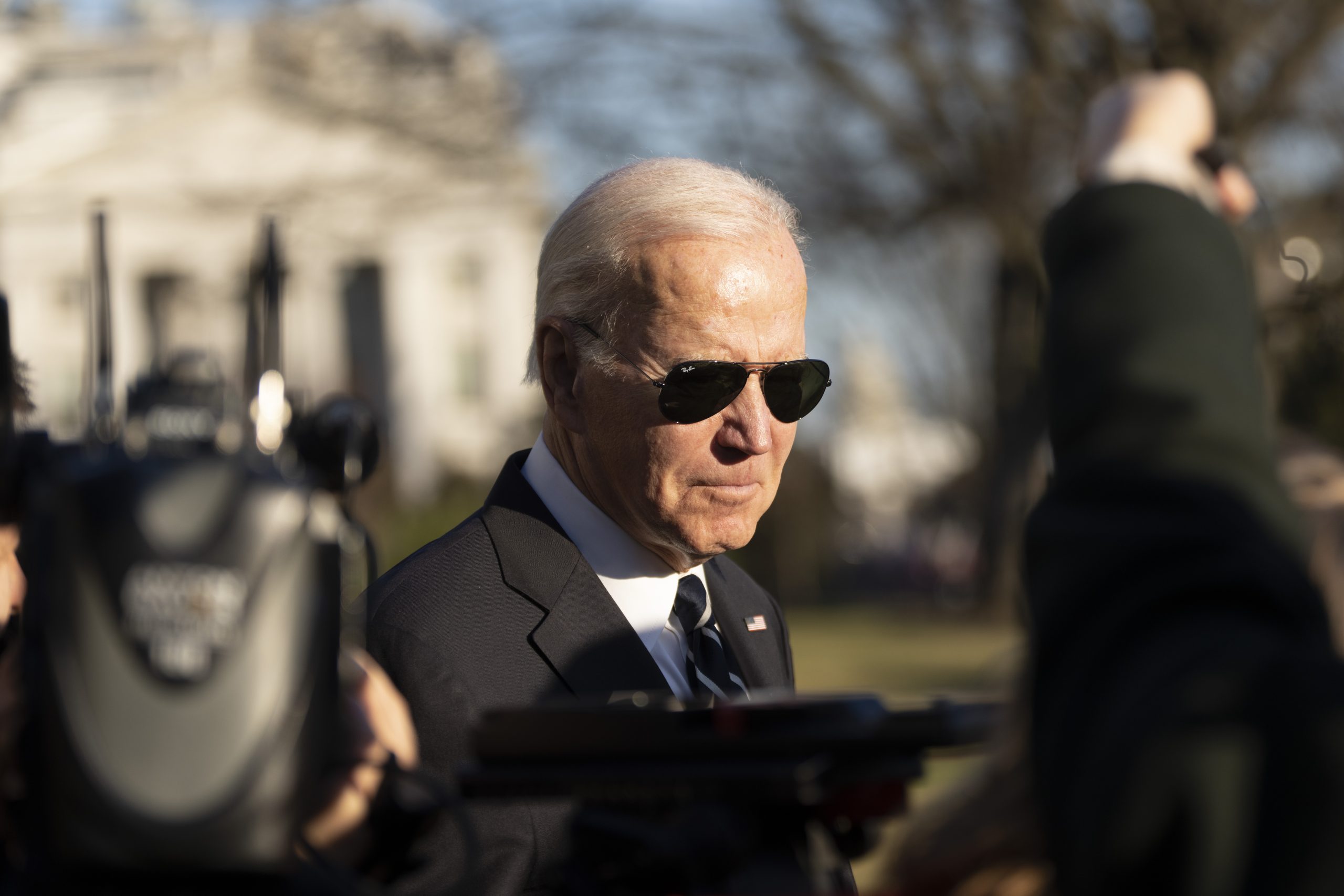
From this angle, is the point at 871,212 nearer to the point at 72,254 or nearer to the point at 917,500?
the point at 72,254

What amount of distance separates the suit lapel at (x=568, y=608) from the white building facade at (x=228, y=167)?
480mm

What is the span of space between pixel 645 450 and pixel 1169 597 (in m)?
1.82

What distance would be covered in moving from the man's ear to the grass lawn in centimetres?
446

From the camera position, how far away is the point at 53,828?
1069mm

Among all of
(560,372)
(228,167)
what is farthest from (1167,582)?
(228,167)

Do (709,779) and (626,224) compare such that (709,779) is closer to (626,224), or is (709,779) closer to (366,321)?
(626,224)

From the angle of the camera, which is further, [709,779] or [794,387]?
[794,387]

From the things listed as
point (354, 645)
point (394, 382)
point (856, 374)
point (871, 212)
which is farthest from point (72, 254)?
point (856, 374)

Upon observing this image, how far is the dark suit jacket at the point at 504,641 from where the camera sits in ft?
7.45

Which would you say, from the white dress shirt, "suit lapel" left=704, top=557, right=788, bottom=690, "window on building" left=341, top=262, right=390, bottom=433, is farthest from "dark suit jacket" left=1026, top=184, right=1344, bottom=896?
"window on building" left=341, top=262, right=390, bottom=433

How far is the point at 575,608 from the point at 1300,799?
69.7 inches

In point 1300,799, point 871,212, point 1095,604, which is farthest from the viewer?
point 871,212

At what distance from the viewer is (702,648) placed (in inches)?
108

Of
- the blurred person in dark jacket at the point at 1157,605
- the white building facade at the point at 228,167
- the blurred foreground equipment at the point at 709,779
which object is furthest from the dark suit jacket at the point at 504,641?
the blurred person in dark jacket at the point at 1157,605
